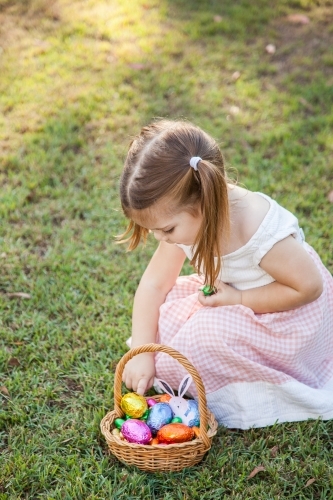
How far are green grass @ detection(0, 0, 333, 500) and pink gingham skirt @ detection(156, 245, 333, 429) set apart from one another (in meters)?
0.07

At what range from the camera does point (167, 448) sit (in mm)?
1971

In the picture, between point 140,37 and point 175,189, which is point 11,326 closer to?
point 175,189

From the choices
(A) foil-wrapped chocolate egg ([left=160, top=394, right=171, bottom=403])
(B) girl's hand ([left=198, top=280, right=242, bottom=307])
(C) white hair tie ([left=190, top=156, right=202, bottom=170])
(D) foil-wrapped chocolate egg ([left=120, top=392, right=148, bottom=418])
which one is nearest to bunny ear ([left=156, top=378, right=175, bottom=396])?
(A) foil-wrapped chocolate egg ([left=160, top=394, right=171, bottom=403])

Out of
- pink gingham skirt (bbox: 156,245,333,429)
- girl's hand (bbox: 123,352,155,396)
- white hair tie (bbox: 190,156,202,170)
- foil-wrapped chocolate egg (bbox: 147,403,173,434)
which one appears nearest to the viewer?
white hair tie (bbox: 190,156,202,170)

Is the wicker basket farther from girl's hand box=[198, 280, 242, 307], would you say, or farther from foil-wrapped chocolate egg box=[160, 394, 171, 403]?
girl's hand box=[198, 280, 242, 307]

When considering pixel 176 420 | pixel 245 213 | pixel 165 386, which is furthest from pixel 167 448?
pixel 245 213

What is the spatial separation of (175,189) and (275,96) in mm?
2650

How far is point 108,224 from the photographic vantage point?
338cm

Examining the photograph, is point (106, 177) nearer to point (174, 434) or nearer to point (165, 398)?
point (165, 398)

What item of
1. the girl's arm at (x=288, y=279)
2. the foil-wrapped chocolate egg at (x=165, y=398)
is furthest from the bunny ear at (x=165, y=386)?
the girl's arm at (x=288, y=279)

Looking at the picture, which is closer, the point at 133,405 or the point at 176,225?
the point at 176,225

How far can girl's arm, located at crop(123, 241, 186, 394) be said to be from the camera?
2.39 metres

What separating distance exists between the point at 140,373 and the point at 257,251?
26.5 inches

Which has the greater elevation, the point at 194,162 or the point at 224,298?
the point at 194,162
